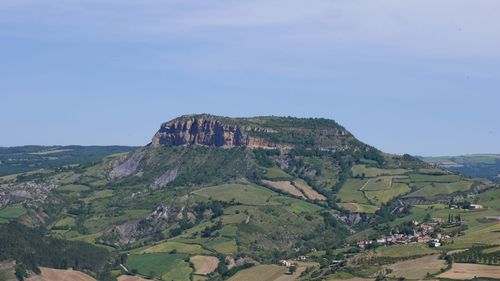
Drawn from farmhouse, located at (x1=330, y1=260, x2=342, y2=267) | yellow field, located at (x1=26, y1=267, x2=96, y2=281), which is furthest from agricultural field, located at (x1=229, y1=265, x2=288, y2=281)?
yellow field, located at (x1=26, y1=267, x2=96, y2=281)

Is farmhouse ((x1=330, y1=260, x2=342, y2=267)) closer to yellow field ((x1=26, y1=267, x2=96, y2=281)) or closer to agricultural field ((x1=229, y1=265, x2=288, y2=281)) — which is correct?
agricultural field ((x1=229, y1=265, x2=288, y2=281))

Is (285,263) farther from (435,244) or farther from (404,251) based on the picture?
(435,244)

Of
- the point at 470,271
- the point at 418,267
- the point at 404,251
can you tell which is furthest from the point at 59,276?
the point at 470,271

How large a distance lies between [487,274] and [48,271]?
9270 centimetres

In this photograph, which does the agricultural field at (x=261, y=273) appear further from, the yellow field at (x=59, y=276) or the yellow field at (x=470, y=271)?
the yellow field at (x=470, y=271)

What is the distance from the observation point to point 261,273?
189625 millimetres

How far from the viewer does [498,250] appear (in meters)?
160

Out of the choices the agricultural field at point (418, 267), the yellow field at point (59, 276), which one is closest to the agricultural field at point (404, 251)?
the agricultural field at point (418, 267)

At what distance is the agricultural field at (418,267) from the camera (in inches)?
6063

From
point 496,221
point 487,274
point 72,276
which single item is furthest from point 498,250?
point 72,276

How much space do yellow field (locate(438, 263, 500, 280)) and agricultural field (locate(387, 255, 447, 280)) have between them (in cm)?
288

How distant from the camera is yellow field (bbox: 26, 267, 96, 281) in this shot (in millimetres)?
189625

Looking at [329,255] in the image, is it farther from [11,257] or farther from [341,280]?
[11,257]

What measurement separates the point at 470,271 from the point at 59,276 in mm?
85144
